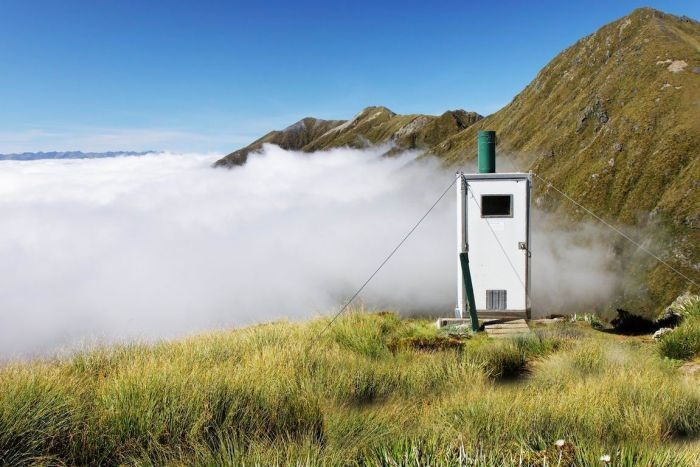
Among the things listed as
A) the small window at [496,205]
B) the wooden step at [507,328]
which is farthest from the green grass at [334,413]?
the small window at [496,205]

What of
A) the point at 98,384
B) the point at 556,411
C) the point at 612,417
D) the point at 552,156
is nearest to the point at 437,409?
the point at 556,411

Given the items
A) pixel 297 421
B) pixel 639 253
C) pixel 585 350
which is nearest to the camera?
pixel 297 421

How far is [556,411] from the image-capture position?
17.4ft

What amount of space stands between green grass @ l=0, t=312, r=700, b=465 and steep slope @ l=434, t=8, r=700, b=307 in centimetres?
8704

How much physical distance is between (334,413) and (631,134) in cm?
13073

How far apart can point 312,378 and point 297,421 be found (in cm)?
143

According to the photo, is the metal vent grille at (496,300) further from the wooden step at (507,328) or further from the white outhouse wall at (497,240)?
the wooden step at (507,328)

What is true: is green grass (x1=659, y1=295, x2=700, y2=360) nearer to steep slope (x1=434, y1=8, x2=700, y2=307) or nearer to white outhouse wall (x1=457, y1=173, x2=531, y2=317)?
white outhouse wall (x1=457, y1=173, x2=531, y2=317)

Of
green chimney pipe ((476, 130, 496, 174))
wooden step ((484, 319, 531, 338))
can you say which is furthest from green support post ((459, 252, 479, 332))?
green chimney pipe ((476, 130, 496, 174))

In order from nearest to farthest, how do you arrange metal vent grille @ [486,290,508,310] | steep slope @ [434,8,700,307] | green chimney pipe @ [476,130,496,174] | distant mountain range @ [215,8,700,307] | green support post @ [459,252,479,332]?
green support post @ [459,252,479,332] < metal vent grille @ [486,290,508,310] < green chimney pipe @ [476,130,496,174] < distant mountain range @ [215,8,700,307] < steep slope @ [434,8,700,307]

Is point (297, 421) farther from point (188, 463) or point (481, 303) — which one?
point (481, 303)

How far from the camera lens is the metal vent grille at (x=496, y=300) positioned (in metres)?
15.3

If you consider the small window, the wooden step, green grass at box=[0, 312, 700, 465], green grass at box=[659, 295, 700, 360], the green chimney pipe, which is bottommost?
the wooden step

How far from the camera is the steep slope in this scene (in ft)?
297
